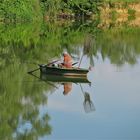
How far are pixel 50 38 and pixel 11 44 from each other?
531cm

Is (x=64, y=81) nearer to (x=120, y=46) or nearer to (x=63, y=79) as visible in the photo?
(x=63, y=79)

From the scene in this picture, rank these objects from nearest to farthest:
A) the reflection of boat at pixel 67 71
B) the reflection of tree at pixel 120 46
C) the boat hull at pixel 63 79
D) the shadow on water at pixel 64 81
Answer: the shadow on water at pixel 64 81 → the reflection of boat at pixel 67 71 → the boat hull at pixel 63 79 → the reflection of tree at pixel 120 46

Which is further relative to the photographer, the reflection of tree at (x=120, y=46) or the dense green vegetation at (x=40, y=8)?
the dense green vegetation at (x=40, y=8)

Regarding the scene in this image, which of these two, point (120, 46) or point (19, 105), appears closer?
point (19, 105)

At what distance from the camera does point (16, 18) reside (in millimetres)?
50156

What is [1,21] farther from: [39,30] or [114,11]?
[114,11]

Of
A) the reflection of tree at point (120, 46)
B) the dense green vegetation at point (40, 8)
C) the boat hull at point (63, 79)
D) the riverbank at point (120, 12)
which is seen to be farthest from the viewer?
the riverbank at point (120, 12)

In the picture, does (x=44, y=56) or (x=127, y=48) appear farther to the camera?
(x=127, y=48)

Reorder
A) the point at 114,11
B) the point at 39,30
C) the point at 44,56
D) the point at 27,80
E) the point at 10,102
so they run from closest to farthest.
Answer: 1. the point at 10,102
2. the point at 27,80
3. the point at 44,56
4. the point at 39,30
5. the point at 114,11

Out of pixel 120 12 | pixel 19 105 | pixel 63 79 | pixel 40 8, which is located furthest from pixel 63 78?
pixel 120 12

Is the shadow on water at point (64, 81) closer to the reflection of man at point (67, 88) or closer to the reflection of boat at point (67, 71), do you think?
the reflection of man at point (67, 88)

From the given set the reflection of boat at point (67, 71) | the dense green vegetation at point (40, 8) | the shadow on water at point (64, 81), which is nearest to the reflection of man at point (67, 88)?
the shadow on water at point (64, 81)

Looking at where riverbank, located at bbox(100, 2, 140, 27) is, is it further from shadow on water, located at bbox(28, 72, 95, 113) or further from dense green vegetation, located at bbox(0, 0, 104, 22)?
shadow on water, located at bbox(28, 72, 95, 113)

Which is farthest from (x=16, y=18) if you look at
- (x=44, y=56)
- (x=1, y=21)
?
(x=44, y=56)
